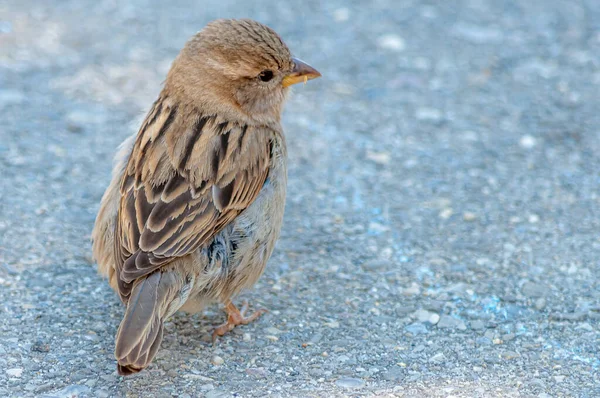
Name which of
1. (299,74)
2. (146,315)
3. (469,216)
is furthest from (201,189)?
(469,216)

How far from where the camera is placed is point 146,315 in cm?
385

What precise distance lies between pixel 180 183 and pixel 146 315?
71 centimetres

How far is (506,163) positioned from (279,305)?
7.17 feet

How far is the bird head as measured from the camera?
4.66 m

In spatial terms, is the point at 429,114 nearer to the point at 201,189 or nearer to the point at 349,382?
the point at 201,189

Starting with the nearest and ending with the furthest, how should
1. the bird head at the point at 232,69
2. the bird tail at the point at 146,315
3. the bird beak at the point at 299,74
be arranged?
the bird tail at the point at 146,315 → the bird head at the point at 232,69 → the bird beak at the point at 299,74

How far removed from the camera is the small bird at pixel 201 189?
3.98m

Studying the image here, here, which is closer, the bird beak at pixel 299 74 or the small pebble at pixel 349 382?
the small pebble at pixel 349 382

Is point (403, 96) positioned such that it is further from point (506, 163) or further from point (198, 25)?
point (198, 25)

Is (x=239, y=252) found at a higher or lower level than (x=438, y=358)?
higher

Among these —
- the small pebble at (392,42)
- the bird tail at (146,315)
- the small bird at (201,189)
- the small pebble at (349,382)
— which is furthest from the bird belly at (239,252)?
the small pebble at (392,42)

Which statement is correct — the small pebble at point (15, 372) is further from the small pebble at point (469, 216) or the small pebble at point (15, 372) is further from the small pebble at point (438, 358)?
the small pebble at point (469, 216)

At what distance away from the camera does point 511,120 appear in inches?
260

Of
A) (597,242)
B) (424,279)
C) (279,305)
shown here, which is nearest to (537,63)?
(597,242)
